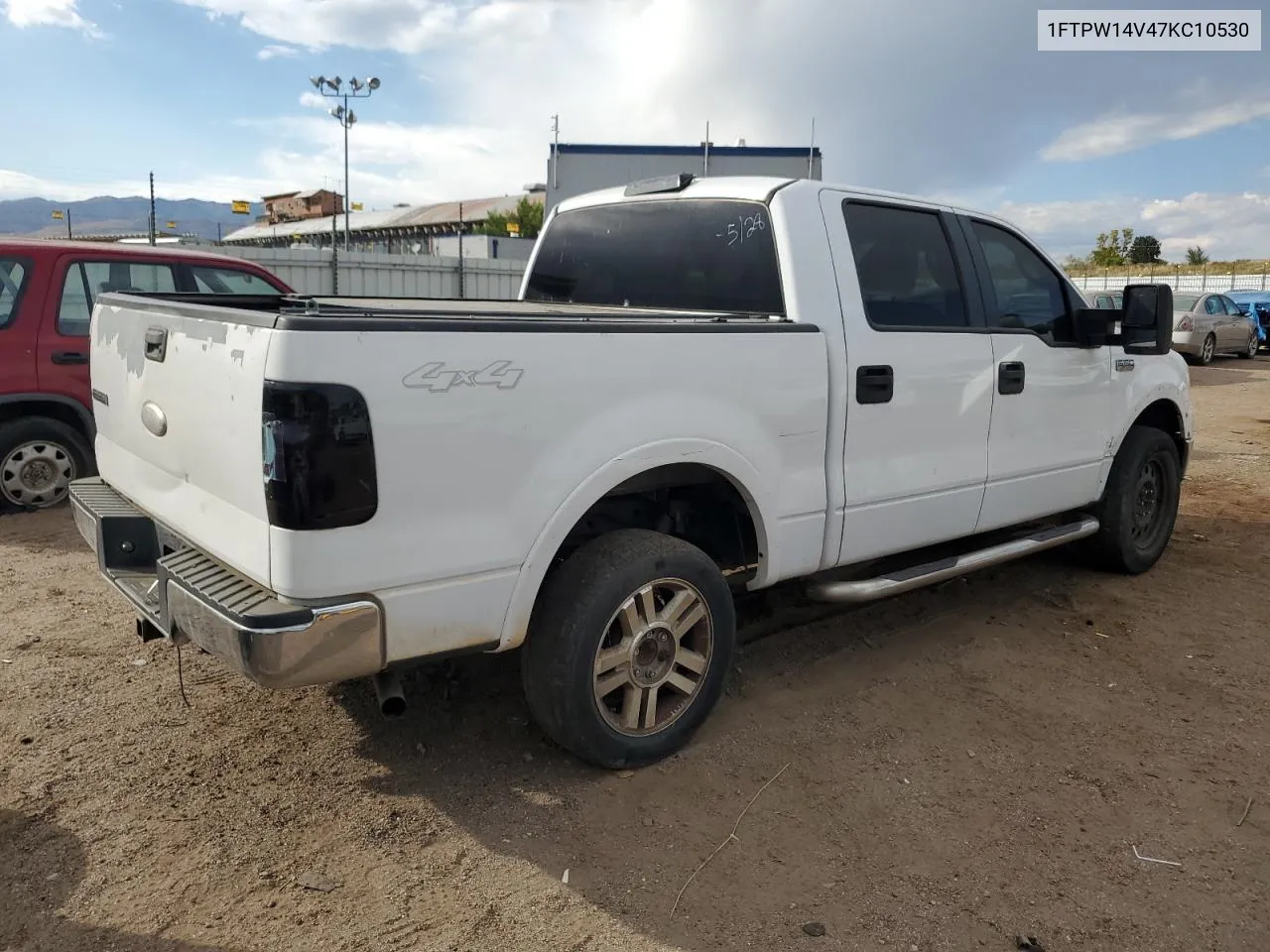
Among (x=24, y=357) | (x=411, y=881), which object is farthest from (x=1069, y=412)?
(x=24, y=357)

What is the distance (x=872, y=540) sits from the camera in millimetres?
3842

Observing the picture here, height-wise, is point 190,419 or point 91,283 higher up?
point 91,283

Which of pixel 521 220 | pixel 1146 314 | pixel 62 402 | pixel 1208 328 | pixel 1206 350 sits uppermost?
pixel 521 220

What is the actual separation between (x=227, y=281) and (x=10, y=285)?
4.52ft

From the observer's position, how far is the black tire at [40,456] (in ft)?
20.2

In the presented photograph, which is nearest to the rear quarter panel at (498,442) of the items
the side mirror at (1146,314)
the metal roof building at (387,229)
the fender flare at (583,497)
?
the fender flare at (583,497)

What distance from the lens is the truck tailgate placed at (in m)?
2.50

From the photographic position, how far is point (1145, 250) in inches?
2653

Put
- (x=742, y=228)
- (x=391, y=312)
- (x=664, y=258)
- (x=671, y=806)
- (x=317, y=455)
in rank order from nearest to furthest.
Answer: (x=317, y=455)
(x=671, y=806)
(x=391, y=312)
(x=742, y=228)
(x=664, y=258)

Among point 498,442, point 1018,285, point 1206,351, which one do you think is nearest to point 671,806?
point 498,442

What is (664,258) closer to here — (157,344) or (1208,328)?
(157,344)

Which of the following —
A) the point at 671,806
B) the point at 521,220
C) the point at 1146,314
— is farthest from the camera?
the point at 521,220

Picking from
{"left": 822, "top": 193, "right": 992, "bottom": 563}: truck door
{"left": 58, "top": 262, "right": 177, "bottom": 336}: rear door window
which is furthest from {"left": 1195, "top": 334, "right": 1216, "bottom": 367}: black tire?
{"left": 58, "top": 262, "right": 177, "bottom": 336}: rear door window

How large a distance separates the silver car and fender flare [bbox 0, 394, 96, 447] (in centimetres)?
1949
